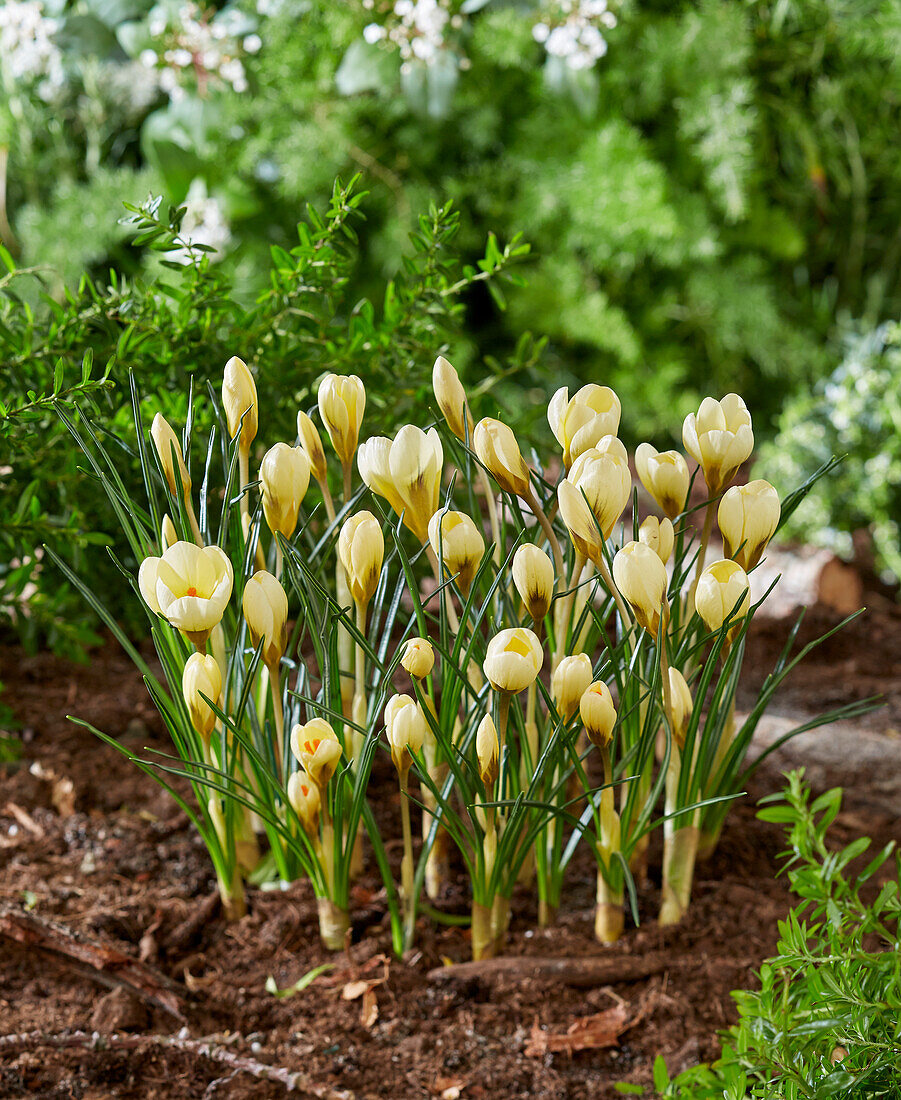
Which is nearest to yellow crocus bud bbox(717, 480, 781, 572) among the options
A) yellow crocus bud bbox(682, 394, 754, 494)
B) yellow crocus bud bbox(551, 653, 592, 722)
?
yellow crocus bud bbox(682, 394, 754, 494)

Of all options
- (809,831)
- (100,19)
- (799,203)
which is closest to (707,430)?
(809,831)

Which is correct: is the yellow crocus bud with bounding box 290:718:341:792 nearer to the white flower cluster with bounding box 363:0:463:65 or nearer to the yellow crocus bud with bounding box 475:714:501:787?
the yellow crocus bud with bounding box 475:714:501:787

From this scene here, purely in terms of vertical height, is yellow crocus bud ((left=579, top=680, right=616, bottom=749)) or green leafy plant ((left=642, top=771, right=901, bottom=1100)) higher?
yellow crocus bud ((left=579, top=680, right=616, bottom=749))

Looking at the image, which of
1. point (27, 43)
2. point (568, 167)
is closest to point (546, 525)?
point (568, 167)

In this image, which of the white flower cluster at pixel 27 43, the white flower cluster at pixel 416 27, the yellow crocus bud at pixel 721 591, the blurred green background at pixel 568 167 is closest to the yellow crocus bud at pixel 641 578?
the yellow crocus bud at pixel 721 591

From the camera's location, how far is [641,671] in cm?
75

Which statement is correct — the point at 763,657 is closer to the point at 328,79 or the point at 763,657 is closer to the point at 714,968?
the point at 714,968

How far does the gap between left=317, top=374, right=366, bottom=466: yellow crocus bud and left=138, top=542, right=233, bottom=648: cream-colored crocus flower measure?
→ 0.14 meters

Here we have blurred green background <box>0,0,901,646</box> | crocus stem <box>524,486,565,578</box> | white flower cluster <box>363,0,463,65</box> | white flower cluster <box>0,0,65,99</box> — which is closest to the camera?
crocus stem <box>524,486,565,578</box>

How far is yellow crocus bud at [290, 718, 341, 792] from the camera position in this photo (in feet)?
2.07

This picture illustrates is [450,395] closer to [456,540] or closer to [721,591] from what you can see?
[456,540]

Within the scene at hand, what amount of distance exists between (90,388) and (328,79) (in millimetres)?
1819

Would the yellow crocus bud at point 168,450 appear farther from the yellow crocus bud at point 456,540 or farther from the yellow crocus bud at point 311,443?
the yellow crocus bud at point 456,540

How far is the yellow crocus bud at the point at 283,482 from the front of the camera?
0.63 m
